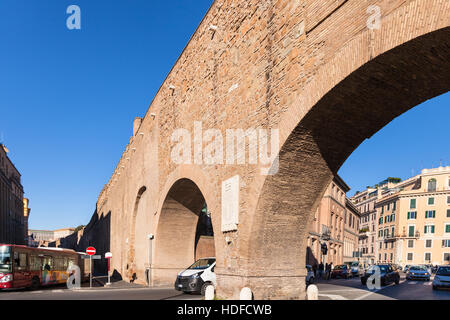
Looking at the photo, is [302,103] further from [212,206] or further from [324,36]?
[212,206]

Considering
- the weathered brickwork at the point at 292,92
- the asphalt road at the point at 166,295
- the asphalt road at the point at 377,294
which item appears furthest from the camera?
the asphalt road at the point at 166,295

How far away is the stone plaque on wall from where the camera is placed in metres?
10.5

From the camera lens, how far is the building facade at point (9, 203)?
52.9 metres

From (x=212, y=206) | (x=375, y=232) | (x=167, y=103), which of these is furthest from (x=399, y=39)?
(x=375, y=232)

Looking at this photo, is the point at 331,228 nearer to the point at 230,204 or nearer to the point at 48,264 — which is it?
the point at 48,264

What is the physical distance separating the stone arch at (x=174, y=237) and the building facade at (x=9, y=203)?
3991cm

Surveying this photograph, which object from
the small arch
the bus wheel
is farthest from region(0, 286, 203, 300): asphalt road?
the small arch

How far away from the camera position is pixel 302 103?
7820 millimetres

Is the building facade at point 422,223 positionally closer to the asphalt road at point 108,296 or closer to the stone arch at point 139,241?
the stone arch at point 139,241

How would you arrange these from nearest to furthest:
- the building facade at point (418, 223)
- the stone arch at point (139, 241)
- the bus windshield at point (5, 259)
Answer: the bus windshield at point (5, 259) < the stone arch at point (139, 241) < the building facade at point (418, 223)

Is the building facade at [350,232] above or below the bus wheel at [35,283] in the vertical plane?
below

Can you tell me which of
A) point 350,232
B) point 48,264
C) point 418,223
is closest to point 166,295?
point 48,264

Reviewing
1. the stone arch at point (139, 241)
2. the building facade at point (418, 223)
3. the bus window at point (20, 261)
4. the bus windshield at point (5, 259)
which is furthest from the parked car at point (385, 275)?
the building facade at point (418, 223)

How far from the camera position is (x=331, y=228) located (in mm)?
40406
